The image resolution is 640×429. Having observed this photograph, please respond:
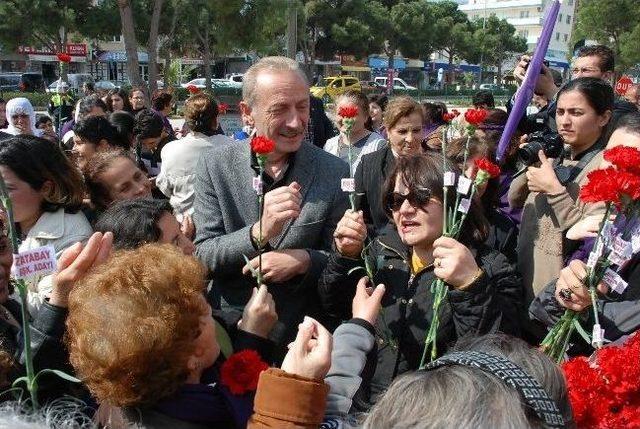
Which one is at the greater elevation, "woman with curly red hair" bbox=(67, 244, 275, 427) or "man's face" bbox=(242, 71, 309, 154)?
"man's face" bbox=(242, 71, 309, 154)

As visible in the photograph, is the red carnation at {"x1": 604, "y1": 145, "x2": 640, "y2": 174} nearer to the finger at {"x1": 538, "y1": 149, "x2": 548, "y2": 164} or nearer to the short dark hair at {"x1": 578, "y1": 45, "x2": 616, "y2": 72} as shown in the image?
the finger at {"x1": 538, "y1": 149, "x2": 548, "y2": 164}

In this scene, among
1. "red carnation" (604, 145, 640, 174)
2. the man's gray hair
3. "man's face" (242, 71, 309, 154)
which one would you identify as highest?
the man's gray hair

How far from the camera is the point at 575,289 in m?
1.78

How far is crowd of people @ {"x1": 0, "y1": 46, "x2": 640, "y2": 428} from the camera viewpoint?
132 cm

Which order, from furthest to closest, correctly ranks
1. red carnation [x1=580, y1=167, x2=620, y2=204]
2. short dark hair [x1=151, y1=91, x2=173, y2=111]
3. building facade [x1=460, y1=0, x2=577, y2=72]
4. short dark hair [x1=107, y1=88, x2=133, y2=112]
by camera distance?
building facade [x1=460, y1=0, x2=577, y2=72] < short dark hair [x1=107, y1=88, x2=133, y2=112] < short dark hair [x1=151, y1=91, x2=173, y2=111] < red carnation [x1=580, y1=167, x2=620, y2=204]

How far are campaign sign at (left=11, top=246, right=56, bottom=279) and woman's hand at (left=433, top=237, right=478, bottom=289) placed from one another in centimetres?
108

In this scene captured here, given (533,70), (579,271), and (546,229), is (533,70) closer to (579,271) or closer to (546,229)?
(546,229)

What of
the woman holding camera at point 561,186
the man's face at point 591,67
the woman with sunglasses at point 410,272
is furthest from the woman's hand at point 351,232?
the man's face at point 591,67

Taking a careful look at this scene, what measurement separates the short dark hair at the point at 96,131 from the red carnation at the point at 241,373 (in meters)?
3.05

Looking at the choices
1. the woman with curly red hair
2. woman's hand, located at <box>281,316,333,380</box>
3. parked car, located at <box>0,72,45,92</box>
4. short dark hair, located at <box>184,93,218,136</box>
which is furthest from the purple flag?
parked car, located at <box>0,72,45,92</box>

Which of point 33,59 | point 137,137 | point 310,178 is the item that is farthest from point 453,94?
point 310,178

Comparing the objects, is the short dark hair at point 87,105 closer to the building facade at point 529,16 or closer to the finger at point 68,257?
the finger at point 68,257

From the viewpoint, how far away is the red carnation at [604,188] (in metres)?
1.59

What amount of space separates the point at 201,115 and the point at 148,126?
132cm
